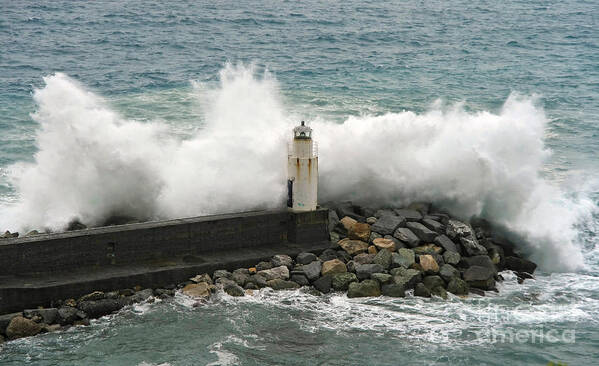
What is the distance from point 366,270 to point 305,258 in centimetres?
97

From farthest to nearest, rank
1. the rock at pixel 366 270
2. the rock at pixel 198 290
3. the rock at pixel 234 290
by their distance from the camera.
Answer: the rock at pixel 366 270 → the rock at pixel 234 290 → the rock at pixel 198 290

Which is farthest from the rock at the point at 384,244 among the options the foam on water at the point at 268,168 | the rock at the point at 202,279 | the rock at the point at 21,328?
the rock at the point at 21,328

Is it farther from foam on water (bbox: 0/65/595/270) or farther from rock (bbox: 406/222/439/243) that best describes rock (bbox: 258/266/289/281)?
rock (bbox: 406/222/439/243)

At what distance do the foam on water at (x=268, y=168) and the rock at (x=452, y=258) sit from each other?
6.27ft

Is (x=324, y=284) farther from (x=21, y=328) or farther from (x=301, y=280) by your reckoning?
(x=21, y=328)

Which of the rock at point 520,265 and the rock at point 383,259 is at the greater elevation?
the rock at point 383,259

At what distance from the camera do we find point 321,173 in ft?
49.1

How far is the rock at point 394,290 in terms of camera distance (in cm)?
1139

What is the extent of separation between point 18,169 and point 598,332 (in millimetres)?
12392

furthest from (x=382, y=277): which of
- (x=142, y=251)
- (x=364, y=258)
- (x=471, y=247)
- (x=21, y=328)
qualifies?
(x=21, y=328)

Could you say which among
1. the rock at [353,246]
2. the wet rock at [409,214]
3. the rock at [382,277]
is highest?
the wet rock at [409,214]

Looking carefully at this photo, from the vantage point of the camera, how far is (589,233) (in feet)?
49.1

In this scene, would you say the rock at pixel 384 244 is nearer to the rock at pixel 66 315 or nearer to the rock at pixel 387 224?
the rock at pixel 387 224

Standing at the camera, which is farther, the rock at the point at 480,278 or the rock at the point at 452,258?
the rock at the point at 452,258
